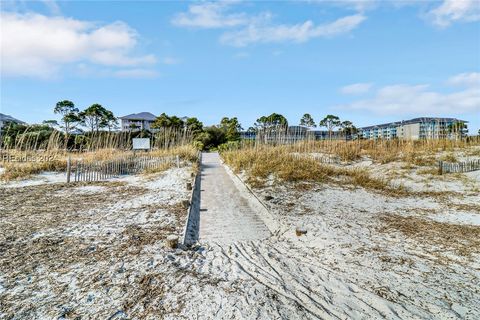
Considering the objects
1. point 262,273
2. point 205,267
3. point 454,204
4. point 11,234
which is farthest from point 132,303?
point 454,204

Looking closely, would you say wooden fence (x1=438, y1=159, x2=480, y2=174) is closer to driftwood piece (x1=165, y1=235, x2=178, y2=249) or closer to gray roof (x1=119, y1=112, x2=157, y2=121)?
driftwood piece (x1=165, y1=235, x2=178, y2=249)

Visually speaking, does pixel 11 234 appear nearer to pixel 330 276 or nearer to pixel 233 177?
pixel 330 276

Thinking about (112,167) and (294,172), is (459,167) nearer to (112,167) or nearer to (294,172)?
(294,172)

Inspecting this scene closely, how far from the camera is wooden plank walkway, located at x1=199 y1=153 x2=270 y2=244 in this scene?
199 inches

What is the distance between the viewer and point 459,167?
36.9ft

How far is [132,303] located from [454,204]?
7.69 meters

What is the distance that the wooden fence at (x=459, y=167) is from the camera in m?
10.9

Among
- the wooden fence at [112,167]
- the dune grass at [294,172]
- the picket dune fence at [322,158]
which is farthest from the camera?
the picket dune fence at [322,158]

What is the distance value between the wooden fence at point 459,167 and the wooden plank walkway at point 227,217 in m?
7.83

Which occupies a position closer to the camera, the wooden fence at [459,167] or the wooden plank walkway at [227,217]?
the wooden plank walkway at [227,217]

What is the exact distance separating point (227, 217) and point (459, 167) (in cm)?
1006

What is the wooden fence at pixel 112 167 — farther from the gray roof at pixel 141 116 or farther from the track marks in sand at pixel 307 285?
the gray roof at pixel 141 116

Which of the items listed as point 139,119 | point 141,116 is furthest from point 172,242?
point 141,116

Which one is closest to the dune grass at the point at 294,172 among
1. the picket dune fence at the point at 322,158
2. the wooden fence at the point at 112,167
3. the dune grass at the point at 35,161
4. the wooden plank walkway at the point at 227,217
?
the picket dune fence at the point at 322,158
